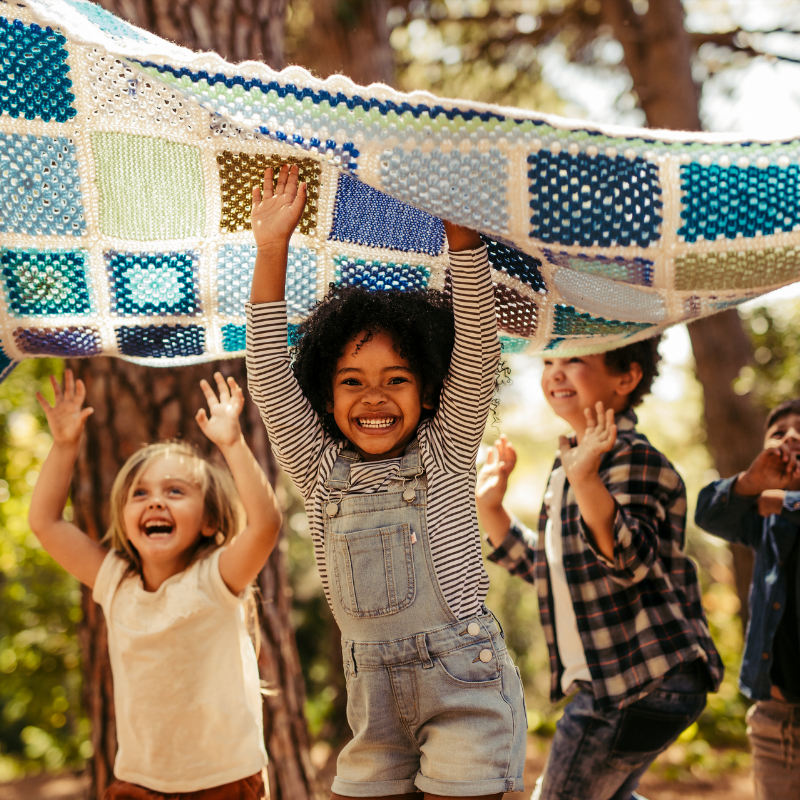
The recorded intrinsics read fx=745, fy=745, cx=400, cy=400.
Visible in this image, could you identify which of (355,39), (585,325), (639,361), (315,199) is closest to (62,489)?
(315,199)

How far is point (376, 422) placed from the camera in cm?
159

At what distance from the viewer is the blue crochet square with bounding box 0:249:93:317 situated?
1.66 metres

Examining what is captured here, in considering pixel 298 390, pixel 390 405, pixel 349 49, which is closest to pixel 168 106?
pixel 298 390

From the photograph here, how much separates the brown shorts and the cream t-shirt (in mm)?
19

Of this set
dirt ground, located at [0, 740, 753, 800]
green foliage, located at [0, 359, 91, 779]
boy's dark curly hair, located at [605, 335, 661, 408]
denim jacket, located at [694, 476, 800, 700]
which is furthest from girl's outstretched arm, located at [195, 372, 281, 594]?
green foliage, located at [0, 359, 91, 779]

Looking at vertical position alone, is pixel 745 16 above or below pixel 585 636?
above

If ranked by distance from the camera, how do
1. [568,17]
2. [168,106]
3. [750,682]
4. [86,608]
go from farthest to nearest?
[568,17]
[86,608]
[750,682]
[168,106]

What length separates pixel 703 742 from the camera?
14.9ft

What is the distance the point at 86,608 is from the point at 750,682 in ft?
6.87

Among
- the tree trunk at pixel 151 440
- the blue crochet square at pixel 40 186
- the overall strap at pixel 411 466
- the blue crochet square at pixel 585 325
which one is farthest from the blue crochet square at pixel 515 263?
the tree trunk at pixel 151 440

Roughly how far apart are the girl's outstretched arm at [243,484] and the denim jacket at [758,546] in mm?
1402

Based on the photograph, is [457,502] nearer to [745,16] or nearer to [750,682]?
[750,682]

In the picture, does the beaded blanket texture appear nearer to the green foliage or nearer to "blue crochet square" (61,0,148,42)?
"blue crochet square" (61,0,148,42)

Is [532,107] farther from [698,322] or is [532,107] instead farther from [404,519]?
[404,519]
